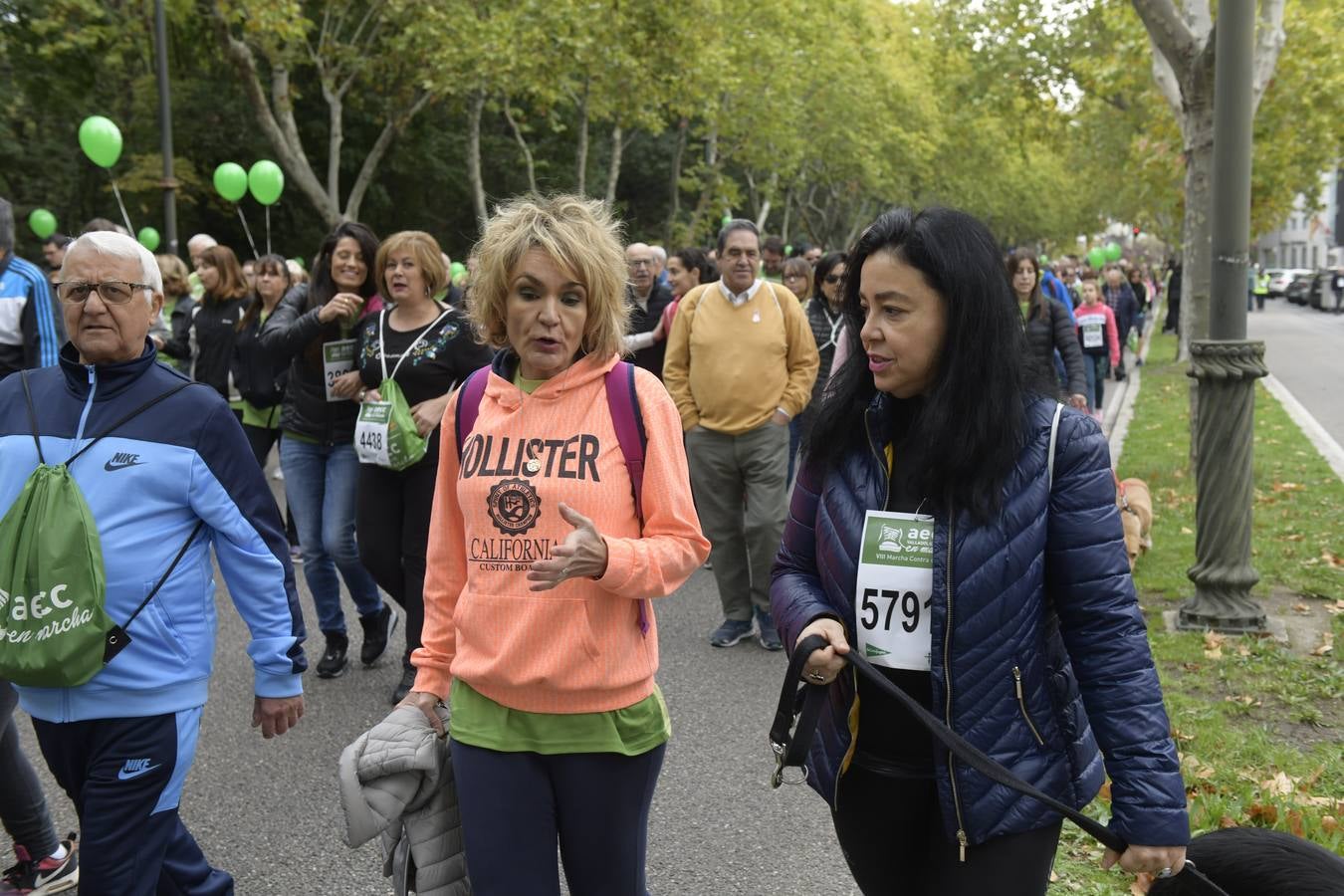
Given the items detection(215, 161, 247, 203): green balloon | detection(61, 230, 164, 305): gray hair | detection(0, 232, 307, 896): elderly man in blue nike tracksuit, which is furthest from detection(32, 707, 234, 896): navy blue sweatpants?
detection(215, 161, 247, 203): green balloon

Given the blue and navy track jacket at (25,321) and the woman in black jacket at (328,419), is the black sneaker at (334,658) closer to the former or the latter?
Result: the woman in black jacket at (328,419)

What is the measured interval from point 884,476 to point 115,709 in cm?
178

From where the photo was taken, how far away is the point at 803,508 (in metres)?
2.69

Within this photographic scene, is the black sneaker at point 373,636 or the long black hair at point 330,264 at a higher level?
the long black hair at point 330,264

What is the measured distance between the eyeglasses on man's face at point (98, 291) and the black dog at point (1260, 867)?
2576 mm

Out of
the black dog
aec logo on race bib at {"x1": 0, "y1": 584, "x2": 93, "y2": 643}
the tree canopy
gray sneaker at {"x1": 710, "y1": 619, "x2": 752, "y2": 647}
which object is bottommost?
gray sneaker at {"x1": 710, "y1": 619, "x2": 752, "y2": 647}

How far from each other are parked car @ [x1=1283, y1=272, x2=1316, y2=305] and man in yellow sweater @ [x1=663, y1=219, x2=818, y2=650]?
56.4m

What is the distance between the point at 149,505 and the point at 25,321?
7.61 feet

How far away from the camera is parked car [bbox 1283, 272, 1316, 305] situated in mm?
57719

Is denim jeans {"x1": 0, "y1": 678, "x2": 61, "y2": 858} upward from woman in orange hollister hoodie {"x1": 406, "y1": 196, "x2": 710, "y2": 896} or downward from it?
downward

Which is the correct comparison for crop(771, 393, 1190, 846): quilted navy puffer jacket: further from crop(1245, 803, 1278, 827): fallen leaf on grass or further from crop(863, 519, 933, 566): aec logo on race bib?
crop(1245, 803, 1278, 827): fallen leaf on grass

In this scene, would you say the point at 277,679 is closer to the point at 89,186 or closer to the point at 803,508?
the point at 803,508

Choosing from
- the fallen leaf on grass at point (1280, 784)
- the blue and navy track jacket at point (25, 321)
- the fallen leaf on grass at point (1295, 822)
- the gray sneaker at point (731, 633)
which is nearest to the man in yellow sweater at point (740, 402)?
the gray sneaker at point (731, 633)

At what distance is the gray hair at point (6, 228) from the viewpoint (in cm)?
441
